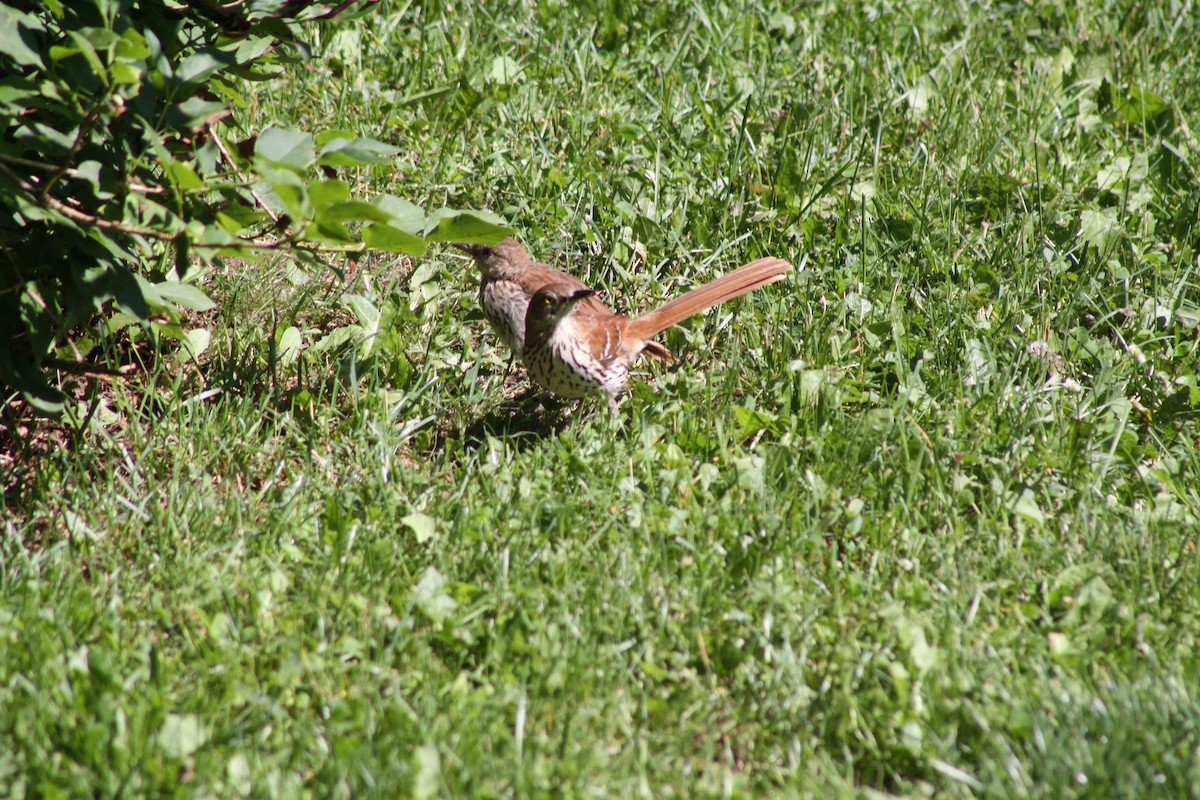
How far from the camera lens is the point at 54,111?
301 centimetres

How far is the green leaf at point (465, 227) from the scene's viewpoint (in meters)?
3.34

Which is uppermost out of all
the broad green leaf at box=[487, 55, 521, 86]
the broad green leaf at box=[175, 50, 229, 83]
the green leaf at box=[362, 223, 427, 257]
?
the broad green leaf at box=[175, 50, 229, 83]

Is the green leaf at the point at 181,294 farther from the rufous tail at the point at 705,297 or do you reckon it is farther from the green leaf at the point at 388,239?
the rufous tail at the point at 705,297

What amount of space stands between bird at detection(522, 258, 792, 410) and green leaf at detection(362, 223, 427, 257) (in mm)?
1371

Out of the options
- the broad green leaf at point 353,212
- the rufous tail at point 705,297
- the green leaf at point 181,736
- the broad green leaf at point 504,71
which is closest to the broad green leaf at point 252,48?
the broad green leaf at point 353,212

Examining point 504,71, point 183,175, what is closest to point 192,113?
point 183,175

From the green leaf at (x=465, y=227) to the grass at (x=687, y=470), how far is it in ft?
3.04

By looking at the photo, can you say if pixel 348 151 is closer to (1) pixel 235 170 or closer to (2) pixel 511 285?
(1) pixel 235 170

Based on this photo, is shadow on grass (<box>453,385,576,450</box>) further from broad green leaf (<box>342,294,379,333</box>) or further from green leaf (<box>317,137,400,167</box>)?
green leaf (<box>317,137,400,167</box>)

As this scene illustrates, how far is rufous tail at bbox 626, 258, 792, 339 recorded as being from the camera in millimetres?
4781

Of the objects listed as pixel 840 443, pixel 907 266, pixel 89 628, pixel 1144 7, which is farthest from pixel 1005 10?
pixel 89 628

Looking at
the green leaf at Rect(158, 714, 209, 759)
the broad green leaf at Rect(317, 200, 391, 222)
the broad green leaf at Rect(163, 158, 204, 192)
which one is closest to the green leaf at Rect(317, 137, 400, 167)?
the broad green leaf at Rect(317, 200, 391, 222)

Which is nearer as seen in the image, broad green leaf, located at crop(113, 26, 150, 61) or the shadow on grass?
broad green leaf, located at crop(113, 26, 150, 61)

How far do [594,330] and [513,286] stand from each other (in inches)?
21.0
